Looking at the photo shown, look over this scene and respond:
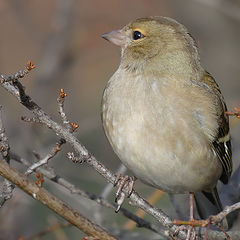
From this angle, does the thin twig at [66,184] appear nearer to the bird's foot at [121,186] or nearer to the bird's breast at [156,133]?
the bird's foot at [121,186]

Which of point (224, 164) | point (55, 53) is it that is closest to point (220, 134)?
point (224, 164)

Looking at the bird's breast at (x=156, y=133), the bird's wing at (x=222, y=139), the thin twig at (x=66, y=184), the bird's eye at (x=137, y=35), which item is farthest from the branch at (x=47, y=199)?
the bird's eye at (x=137, y=35)

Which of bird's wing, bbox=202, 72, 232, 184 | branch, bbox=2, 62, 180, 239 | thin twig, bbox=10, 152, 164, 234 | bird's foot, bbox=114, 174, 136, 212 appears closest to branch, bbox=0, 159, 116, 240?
Answer: branch, bbox=2, 62, 180, 239

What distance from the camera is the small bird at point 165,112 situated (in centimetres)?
394

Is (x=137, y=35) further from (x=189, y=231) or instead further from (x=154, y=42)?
(x=189, y=231)

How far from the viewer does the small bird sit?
394 cm

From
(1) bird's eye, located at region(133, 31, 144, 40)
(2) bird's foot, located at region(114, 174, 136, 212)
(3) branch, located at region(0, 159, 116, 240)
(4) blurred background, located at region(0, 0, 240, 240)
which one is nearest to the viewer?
(3) branch, located at region(0, 159, 116, 240)

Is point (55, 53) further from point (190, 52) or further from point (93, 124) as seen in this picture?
point (190, 52)

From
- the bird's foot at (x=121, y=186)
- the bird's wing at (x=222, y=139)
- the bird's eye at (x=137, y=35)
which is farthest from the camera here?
the bird's eye at (x=137, y=35)

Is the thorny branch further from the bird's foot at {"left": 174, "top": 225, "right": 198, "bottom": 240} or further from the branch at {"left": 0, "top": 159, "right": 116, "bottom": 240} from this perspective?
the branch at {"left": 0, "top": 159, "right": 116, "bottom": 240}

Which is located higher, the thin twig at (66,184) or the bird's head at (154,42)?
the bird's head at (154,42)

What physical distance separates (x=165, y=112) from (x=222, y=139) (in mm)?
604

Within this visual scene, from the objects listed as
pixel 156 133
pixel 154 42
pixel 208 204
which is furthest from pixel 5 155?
pixel 208 204

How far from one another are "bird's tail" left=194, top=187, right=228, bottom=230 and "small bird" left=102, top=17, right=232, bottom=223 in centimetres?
23
